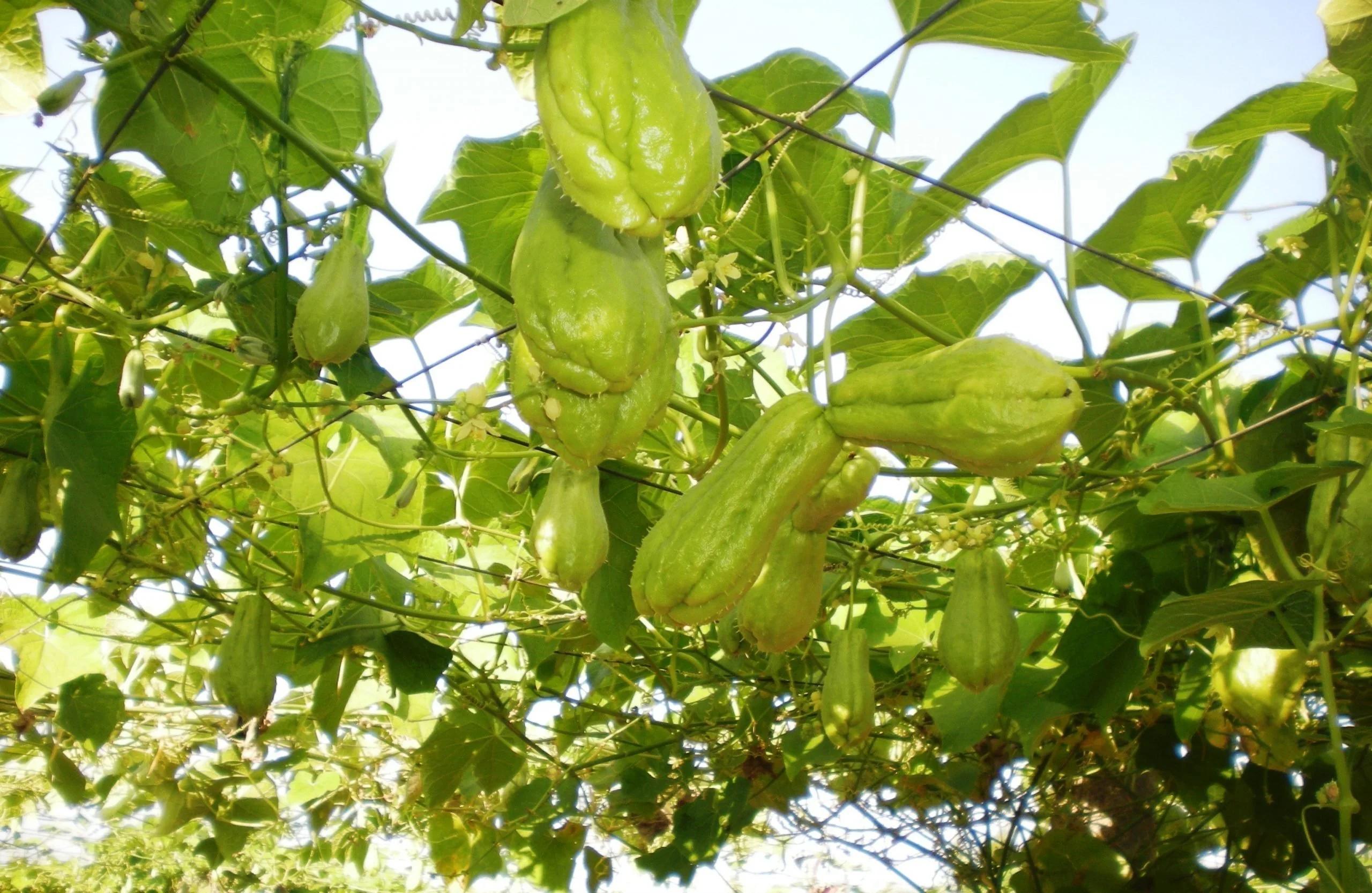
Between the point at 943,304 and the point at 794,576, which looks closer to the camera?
the point at 794,576

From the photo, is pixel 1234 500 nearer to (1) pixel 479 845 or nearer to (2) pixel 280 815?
(1) pixel 479 845

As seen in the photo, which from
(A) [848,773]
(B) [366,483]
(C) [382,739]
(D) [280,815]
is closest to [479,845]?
(C) [382,739]

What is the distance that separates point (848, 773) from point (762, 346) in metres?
1.99

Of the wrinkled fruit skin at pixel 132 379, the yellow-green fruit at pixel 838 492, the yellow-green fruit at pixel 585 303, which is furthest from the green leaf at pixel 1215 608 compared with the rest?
the wrinkled fruit skin at pixel 132 379

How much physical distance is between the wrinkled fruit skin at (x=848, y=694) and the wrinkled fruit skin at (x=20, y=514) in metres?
1.22

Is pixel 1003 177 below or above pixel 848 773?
above

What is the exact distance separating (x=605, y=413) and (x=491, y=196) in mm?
714

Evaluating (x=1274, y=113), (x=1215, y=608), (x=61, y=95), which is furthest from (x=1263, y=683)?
(x=61, y=95)

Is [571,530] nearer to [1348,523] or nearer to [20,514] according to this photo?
[20,514]

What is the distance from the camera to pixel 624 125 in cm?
72

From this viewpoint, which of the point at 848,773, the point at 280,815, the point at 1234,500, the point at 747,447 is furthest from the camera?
the point at 280,815

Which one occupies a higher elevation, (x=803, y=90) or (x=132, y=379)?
(x=803, y=90)

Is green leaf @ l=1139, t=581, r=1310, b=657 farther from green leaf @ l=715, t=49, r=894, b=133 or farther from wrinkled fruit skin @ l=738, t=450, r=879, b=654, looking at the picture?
green leaf @ l=715, t=49, r=894, b=133

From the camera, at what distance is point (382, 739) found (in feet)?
11.5
